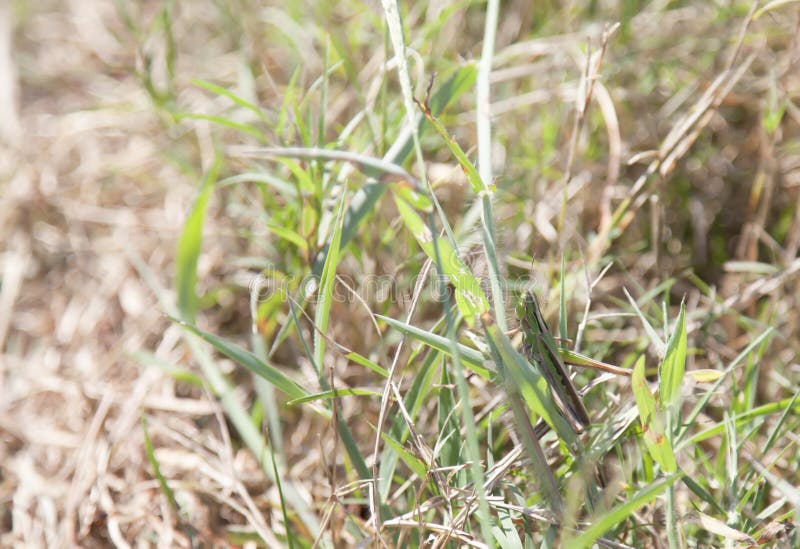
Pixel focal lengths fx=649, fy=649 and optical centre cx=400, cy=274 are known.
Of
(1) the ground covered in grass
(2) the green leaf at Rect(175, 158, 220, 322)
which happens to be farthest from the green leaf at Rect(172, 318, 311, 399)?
(2) the green leaf at Rect(175, 158, 220, 322)

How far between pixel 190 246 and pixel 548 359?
48 centimetres

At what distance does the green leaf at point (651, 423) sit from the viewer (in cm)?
81

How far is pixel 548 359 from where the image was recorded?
2.87 ft

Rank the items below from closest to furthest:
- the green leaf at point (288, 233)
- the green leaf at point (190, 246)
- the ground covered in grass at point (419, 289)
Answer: the green leaf at point (190, 246), the ground covered in grass at point (419, 289), the green leaf at point (288, 233)

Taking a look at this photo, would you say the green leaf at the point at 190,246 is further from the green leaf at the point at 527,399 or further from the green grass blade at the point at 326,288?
the green leaf at the point at 527,399

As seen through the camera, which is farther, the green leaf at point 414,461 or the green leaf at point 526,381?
the green leaf at point 414,461

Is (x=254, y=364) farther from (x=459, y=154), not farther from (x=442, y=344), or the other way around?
(x=459, y=154)

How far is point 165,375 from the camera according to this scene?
1403 mm

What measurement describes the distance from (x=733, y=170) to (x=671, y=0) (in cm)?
48

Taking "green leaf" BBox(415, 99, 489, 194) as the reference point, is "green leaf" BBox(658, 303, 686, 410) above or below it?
below

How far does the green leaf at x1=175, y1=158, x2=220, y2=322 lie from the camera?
667 millimetres

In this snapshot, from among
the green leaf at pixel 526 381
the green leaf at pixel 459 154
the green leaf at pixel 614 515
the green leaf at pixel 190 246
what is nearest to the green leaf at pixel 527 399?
the green leaf at pixel 526 381

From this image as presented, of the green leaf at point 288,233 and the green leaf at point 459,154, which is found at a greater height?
the green leaf at point 459,154

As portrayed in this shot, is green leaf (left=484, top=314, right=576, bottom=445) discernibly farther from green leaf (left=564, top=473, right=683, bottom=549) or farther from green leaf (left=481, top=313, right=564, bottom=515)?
green leaf (left=564, top=473, right=683, bottom=549)
